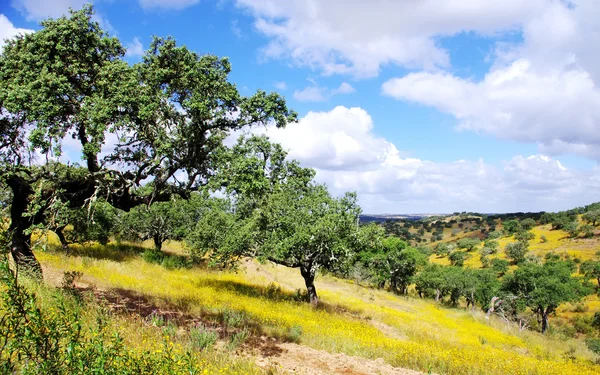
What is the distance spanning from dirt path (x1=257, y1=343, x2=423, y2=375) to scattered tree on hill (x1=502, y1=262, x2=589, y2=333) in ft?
130

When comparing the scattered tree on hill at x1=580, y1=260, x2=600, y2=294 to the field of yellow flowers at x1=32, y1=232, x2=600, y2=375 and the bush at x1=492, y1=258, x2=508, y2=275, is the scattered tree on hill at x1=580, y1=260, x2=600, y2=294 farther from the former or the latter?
the field of yellow flowers at x1=32, y1=232, x2=600, y2=375

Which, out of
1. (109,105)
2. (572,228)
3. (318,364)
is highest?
(109,105)

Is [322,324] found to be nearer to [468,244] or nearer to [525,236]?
[525,236]

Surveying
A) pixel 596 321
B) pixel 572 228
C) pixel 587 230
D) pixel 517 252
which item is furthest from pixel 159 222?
pixel 572 228

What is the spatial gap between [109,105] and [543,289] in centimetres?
5336

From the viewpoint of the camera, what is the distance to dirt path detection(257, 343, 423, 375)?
8.59 meters

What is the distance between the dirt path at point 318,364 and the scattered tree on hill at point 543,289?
3962 centimetres

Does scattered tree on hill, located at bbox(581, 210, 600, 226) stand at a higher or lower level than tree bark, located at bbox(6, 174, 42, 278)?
higher

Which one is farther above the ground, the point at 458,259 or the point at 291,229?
the point at 291,229

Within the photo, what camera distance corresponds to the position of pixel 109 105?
851cm

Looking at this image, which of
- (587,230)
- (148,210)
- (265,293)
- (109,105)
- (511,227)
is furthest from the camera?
(511,227)

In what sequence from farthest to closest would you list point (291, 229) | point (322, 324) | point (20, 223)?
point (291, 229), point (322, 324), point (20, 223)

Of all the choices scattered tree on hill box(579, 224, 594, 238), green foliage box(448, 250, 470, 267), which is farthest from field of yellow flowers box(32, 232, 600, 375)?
scattered tree on hill box(579, 224, 594, 238)

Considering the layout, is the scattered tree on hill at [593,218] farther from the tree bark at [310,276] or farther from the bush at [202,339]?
the bush at [202,339]
